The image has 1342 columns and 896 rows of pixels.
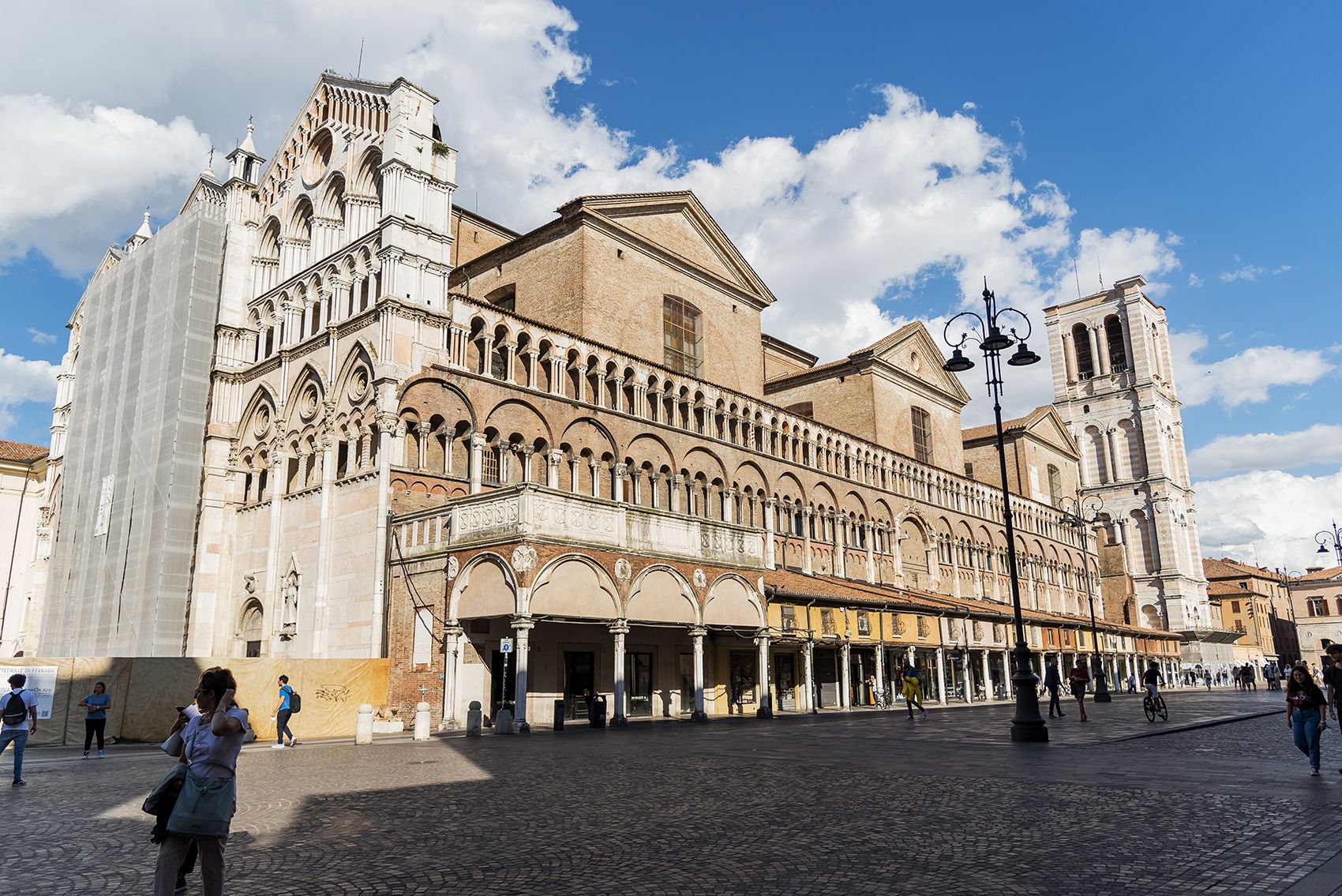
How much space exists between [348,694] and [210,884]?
67.4ft

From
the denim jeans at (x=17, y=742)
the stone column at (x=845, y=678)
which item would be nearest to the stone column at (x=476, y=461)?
the stone column at (x=845, y=678)

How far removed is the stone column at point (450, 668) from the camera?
950 inches

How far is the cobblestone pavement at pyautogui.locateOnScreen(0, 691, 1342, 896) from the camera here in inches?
260

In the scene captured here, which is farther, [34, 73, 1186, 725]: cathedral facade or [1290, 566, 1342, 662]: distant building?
[1290, 566, 1342, 662]: distant building

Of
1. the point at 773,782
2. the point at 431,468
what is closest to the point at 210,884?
the point at 773,782

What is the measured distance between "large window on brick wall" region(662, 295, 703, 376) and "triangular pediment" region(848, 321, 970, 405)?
13135 millimetres

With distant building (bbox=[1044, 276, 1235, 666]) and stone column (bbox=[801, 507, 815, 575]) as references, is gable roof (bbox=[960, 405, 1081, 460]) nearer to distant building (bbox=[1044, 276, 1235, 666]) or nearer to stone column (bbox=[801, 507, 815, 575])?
distant building (bbox=[1044, 276, 1235, 666])

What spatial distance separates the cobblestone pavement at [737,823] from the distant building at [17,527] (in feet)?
135

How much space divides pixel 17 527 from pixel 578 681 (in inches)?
1666

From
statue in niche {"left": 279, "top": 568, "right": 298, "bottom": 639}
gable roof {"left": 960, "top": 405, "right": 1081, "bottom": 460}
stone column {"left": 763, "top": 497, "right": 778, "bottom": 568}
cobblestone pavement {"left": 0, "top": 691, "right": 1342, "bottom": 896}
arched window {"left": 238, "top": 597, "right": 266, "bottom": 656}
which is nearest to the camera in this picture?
cobblestone pavement {"left": 0, "top": 691, "right": 1342, "bottom": 896}

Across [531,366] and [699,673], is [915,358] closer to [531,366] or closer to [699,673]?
[531,366]

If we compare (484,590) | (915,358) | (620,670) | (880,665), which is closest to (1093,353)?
(915,358)

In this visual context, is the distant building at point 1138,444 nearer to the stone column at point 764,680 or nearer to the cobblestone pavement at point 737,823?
the stone column at point 764,680

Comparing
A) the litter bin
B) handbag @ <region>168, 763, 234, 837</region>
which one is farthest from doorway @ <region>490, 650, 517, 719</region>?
handbag @ <region>168, 763, 234, 837</region>
